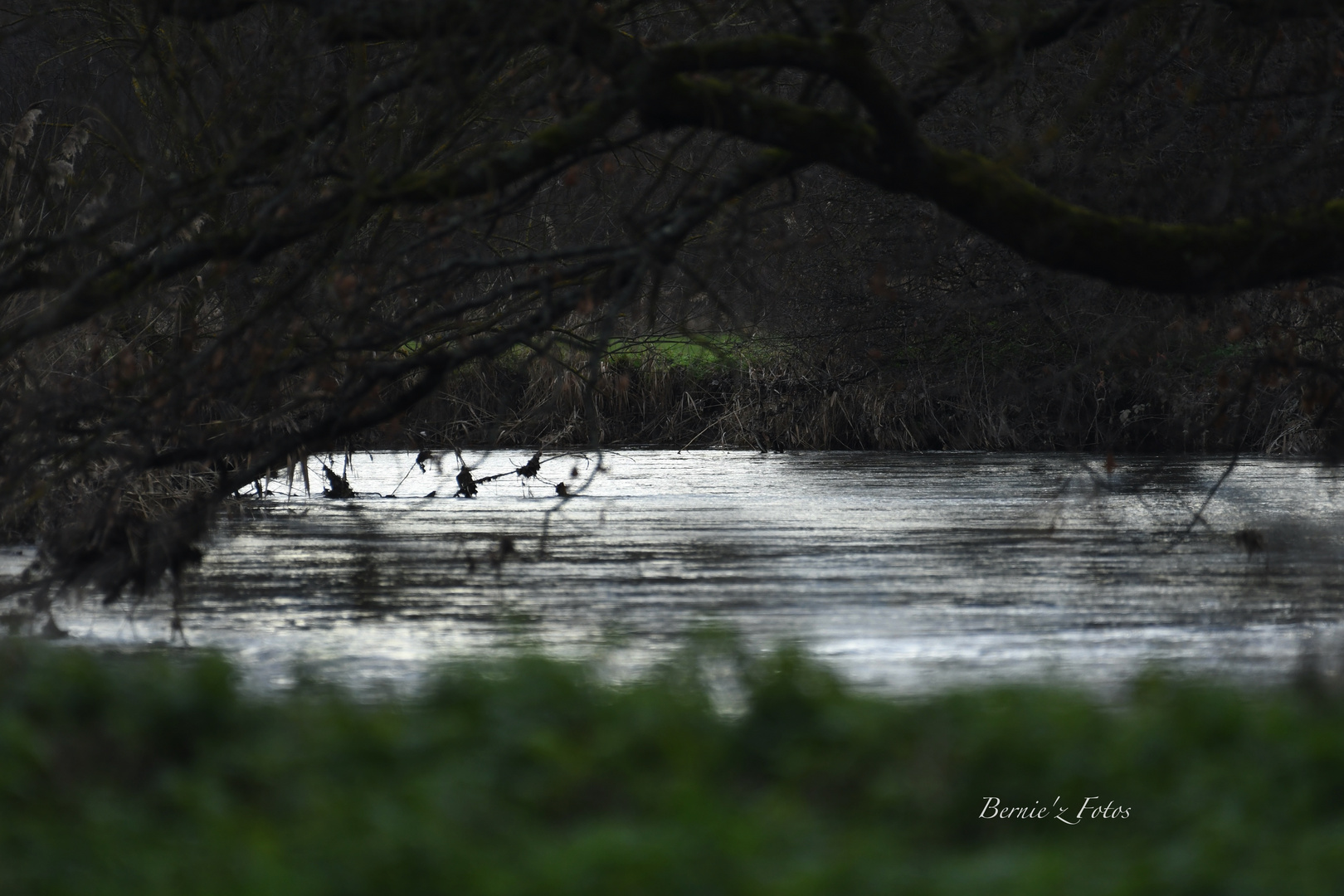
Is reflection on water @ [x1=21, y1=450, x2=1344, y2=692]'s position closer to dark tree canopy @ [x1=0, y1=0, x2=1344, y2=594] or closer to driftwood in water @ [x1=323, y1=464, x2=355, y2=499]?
driftwood in water @ [x1=323, y1=464, x2=355, y2=499]

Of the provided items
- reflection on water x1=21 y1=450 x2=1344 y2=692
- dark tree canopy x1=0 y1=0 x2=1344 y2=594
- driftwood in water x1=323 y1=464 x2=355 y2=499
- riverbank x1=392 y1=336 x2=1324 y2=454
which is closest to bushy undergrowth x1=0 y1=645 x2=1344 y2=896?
reflection on water x1=21 y1=450 x2=1344 y2=692

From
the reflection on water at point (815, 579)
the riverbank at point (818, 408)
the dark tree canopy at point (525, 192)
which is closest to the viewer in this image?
the dark tree canopy at point (525, 192)

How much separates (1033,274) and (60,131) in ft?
28.7

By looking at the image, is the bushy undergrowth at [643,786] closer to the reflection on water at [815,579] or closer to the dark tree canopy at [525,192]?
the reflection on water at [815,579]

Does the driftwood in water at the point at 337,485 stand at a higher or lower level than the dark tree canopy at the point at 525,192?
lower

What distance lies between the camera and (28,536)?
1216 cm

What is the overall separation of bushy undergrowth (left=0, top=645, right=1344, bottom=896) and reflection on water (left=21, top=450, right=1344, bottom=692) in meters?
1.09

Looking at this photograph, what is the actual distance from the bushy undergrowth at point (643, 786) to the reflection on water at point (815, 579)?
109 cm

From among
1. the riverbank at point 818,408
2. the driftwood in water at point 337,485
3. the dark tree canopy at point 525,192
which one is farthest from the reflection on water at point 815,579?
the riverbank at point 818,408

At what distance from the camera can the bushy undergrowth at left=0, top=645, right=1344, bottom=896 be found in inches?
150

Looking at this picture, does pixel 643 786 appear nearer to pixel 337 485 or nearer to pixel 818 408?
pixel 337 485

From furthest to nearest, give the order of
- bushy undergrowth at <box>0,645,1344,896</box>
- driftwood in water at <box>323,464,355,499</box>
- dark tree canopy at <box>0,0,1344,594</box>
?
driftwood in water at <box>323,464,355,499</box>, dark tree canopy at <box>0,0,1344,594</box>, bushy undergrowth at <box>0,645,1344,896</box>

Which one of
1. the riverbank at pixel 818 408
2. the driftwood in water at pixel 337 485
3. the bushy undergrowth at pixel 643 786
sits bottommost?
the bushy undergrowth at pixel 643 786

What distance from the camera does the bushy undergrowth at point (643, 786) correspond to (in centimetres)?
381
